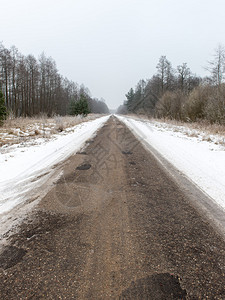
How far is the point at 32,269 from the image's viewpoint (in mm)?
1322

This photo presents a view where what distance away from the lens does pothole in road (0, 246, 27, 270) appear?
1357 millimetres

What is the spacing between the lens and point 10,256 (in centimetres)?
A: 144

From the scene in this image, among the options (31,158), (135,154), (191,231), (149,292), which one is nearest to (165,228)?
(191,231)

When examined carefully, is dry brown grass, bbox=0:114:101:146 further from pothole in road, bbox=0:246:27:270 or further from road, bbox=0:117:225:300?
pothole in road, bbox=0:246:27:270

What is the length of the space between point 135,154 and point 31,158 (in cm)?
302

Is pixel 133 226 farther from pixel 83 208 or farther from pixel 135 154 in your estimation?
pixel 135 154

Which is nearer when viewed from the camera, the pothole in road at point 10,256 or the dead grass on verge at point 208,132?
the pothole in road at point 10,256

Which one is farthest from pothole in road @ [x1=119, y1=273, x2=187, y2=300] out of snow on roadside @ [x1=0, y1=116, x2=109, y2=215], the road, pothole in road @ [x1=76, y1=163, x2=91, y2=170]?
pothole in road @ [x1=76, y1=163, x2=91, y2=170]

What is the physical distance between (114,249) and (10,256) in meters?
0.93

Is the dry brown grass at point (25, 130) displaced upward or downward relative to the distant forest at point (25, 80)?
downward

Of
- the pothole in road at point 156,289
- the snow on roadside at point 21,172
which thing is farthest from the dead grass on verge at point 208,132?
the pothole in road at point 156,289

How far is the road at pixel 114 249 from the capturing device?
3.87 feet

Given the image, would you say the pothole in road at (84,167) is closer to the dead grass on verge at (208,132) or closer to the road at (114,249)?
the road at (114,249)

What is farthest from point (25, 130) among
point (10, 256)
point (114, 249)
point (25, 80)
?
point (25, 80)
